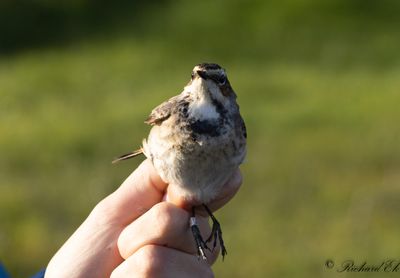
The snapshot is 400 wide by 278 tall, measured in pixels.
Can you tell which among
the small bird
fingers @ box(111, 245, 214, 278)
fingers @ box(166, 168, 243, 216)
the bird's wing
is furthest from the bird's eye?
fingers @ box(111, 245, 214, 278)

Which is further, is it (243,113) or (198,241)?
(243,113)

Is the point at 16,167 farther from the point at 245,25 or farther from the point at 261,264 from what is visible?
the point at 245,25

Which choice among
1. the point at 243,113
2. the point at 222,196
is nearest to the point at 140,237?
the point at 222,196

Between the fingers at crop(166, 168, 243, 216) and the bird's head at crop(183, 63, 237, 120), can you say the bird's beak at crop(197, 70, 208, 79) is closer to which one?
the bird's head at crop(183, 63, 237, 120)

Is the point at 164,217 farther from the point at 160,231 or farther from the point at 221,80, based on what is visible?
the point at 221,80

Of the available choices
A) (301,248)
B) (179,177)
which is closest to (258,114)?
(301,248)
